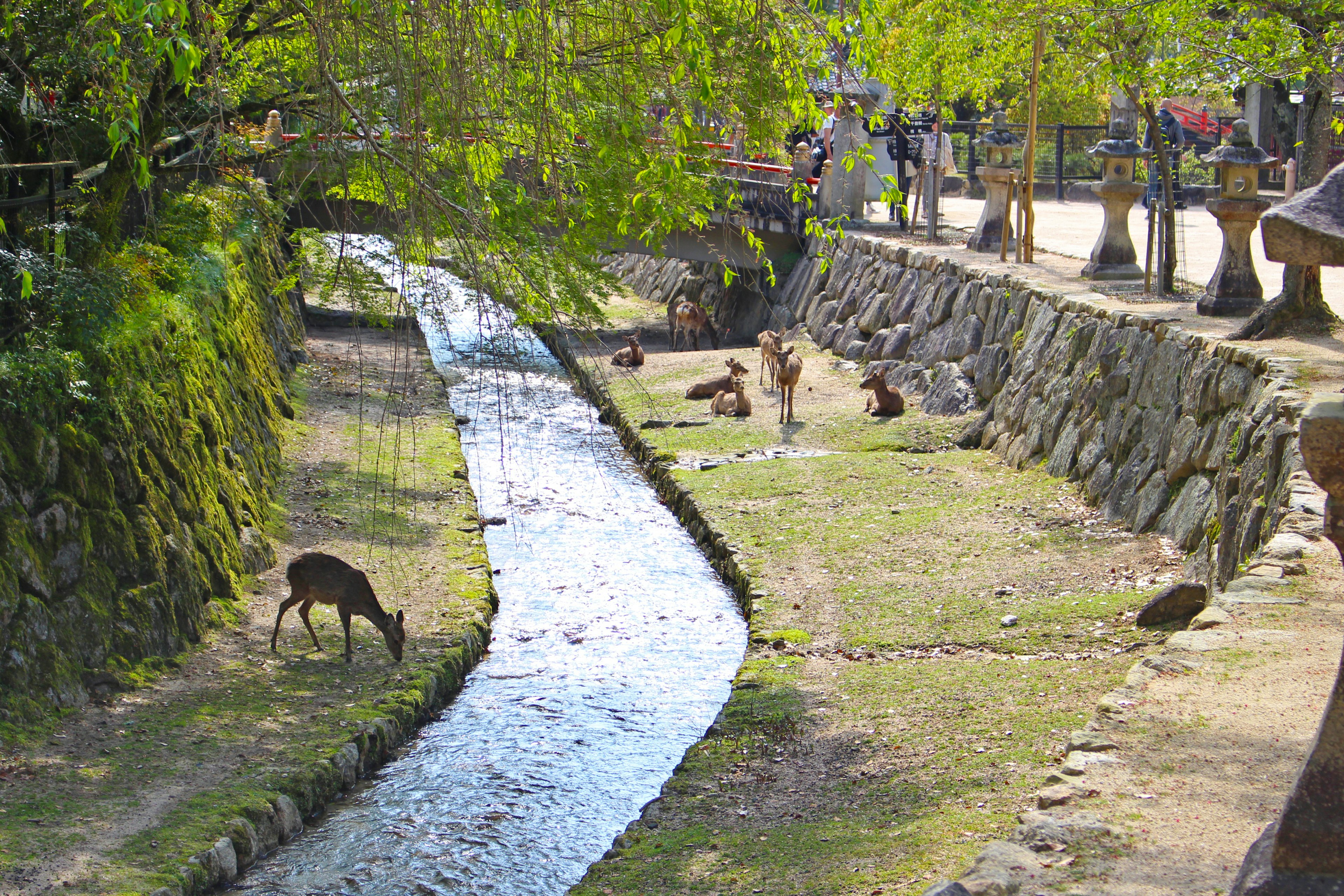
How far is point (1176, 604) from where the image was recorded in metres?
8.23

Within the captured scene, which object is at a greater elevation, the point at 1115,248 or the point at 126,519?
the point at 1115,248

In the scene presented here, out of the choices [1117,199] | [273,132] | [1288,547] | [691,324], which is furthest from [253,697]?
[691,324]

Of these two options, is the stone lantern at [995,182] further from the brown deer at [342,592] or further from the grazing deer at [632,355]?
the brown deer at [342,592]

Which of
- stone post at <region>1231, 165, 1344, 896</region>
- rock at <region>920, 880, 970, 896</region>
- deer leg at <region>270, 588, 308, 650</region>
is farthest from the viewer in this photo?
deer leg at <region>270, 588, 308, 650</region>

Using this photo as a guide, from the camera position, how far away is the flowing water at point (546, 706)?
6645mm

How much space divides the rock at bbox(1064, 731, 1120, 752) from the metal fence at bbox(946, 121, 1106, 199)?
25317mm

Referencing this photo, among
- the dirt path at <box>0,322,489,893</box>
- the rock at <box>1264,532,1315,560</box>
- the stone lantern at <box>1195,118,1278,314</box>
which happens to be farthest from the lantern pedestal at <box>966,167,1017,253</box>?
the rock at <box>1264,532,1315,560</box>

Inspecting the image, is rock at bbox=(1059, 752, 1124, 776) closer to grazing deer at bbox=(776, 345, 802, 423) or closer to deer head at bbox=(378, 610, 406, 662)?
deer head at bbox=(378, 610, 406, 662)

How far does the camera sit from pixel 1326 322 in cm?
1066

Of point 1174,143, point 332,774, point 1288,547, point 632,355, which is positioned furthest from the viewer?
point 1174,143

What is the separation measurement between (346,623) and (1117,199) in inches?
410

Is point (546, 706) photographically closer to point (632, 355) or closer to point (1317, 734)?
point (1317, 734)

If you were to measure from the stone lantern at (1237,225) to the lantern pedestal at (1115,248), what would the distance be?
2.90m

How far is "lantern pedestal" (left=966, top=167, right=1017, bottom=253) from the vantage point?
18844 mm
